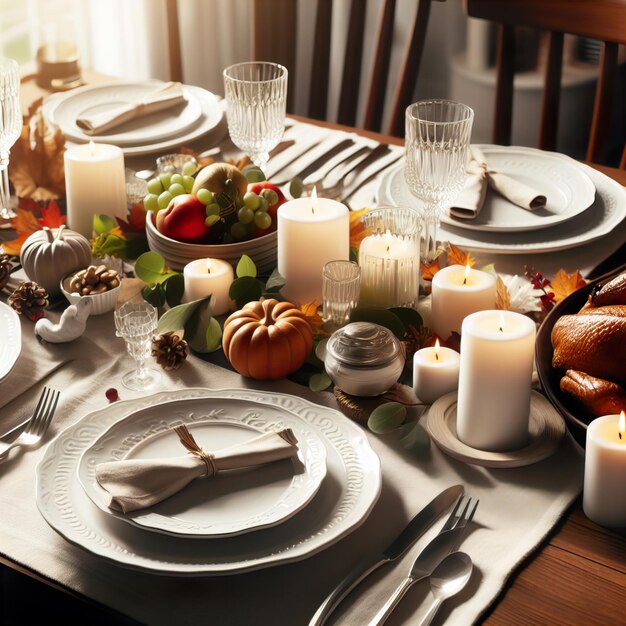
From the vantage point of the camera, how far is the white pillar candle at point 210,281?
3.66 feet

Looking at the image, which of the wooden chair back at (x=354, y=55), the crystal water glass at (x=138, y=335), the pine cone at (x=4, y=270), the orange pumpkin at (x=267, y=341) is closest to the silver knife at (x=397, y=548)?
the orange pumpkin at (x=267, y=341)

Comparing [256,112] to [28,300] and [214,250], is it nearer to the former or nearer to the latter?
[214,250]

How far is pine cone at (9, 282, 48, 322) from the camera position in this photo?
3.69 ft

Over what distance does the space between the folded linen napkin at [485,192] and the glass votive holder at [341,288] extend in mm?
277

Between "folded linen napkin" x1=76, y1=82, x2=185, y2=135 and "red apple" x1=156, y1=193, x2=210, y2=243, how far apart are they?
0.45m

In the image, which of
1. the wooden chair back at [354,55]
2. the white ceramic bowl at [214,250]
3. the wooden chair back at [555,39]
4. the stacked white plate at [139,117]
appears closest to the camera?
the white ceramic bowl at [214,250]

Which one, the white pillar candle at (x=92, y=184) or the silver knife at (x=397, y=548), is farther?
the white pillar candle at (x=92, y=184)

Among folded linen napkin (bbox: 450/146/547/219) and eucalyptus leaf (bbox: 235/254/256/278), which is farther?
folded linen napkin (bbox: 450/146/547/219)

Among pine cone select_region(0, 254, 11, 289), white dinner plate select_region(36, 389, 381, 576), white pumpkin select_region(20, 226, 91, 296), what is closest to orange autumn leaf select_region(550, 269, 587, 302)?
white dinner plate select_region(36, 389, 381, 576)

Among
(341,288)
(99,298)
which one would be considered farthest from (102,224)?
(341,288)

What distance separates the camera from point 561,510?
0.81 meters

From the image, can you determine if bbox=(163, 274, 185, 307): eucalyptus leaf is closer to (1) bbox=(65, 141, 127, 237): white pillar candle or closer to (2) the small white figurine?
(2) the small white figurine

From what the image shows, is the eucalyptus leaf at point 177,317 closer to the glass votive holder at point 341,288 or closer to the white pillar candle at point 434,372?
the glass votive holder at point 341,288

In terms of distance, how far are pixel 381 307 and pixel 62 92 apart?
906 mm
